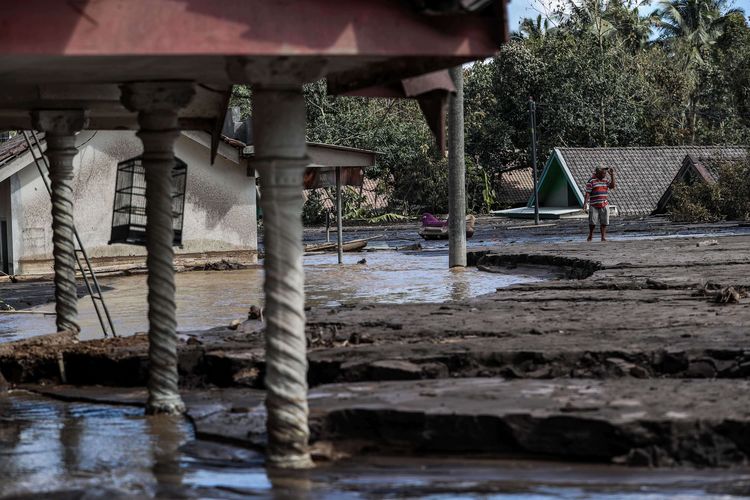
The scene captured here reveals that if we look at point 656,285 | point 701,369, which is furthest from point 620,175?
point 701,369

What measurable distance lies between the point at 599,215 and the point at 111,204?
993 cm

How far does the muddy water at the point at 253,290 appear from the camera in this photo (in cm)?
1448

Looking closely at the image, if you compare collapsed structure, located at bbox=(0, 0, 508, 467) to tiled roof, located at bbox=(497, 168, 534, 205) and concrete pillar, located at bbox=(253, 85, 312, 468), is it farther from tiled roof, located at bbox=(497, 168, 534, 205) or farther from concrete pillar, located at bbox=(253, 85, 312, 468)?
tiled roof, located at bbox=(497, 168, 534, 205)

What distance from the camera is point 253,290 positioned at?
18.8 metres

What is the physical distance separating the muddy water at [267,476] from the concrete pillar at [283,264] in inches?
10.0

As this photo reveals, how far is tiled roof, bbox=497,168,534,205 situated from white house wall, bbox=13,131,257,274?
26963 mm

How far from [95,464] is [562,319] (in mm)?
5384

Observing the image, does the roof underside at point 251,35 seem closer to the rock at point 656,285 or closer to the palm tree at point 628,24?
the rock at point 656,285

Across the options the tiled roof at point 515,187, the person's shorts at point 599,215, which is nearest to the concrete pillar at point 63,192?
the person's shorts at point 599,215

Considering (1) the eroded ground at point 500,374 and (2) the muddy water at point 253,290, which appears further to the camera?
(2) the muddy water at point 253,290

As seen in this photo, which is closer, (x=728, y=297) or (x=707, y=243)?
(x=728, y=297)

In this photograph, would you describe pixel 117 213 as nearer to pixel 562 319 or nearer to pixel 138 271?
pixel 562 319

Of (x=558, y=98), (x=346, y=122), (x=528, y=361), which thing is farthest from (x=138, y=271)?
(x=558, y=98)

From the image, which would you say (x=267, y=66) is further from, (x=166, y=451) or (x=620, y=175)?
(x=620, y=175)
